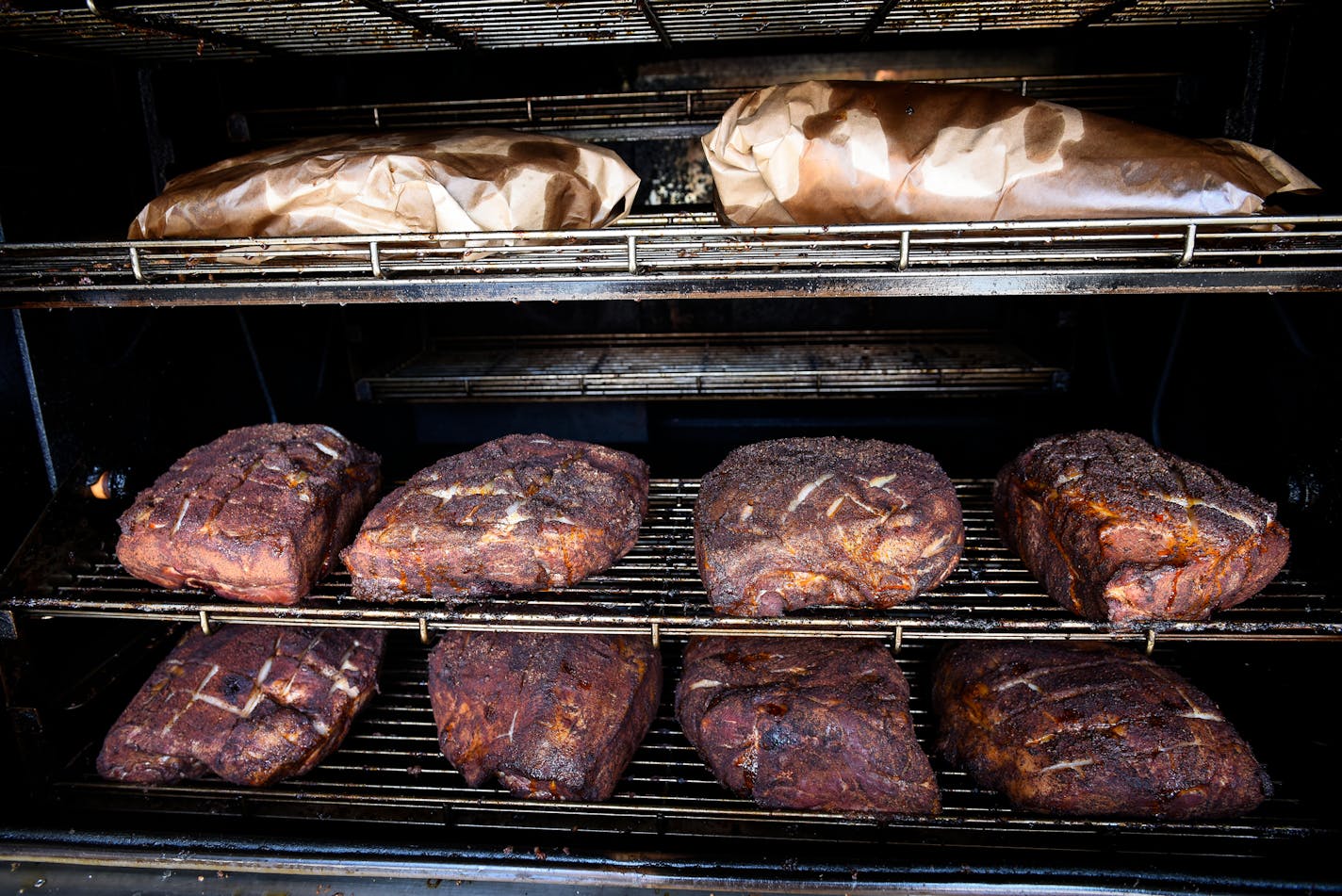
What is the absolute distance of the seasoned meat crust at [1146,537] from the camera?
183 cm

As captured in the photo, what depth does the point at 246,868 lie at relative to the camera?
1.95 metres

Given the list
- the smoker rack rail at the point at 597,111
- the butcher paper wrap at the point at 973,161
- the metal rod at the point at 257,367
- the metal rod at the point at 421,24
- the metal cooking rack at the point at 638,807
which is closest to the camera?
the butcher paper wrap at the point at 973,161

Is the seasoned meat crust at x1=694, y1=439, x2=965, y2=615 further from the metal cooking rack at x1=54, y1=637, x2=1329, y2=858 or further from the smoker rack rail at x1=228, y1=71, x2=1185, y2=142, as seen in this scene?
the smoker rack rail at x1=228, y1=71, x2=1185, y2=142

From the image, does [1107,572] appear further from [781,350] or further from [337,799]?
[337,799]

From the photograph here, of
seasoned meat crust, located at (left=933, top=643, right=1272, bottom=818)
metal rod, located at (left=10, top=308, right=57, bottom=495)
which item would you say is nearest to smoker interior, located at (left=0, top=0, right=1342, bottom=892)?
metal rod, located at (left=10, top=308, right=57, bottom=495)

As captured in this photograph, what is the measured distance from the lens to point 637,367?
3133 mm

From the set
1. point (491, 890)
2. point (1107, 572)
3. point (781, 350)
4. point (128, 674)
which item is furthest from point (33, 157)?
point (1107, 572)

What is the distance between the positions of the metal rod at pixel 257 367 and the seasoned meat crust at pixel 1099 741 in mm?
2535

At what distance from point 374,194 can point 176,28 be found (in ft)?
2.21

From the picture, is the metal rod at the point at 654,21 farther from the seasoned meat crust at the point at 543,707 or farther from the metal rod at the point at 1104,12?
the seasoned meat crust at the point at 543,707

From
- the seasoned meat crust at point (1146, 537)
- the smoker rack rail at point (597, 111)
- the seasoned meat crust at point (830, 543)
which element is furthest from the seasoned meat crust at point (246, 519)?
the seasoned meat crust at point (1146, 537)

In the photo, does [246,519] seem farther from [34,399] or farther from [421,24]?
[421,24]

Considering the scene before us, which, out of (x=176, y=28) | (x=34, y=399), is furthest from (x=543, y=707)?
(x=176, y=28)

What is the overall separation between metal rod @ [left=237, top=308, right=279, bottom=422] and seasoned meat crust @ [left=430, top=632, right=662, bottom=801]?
48.4 inches
